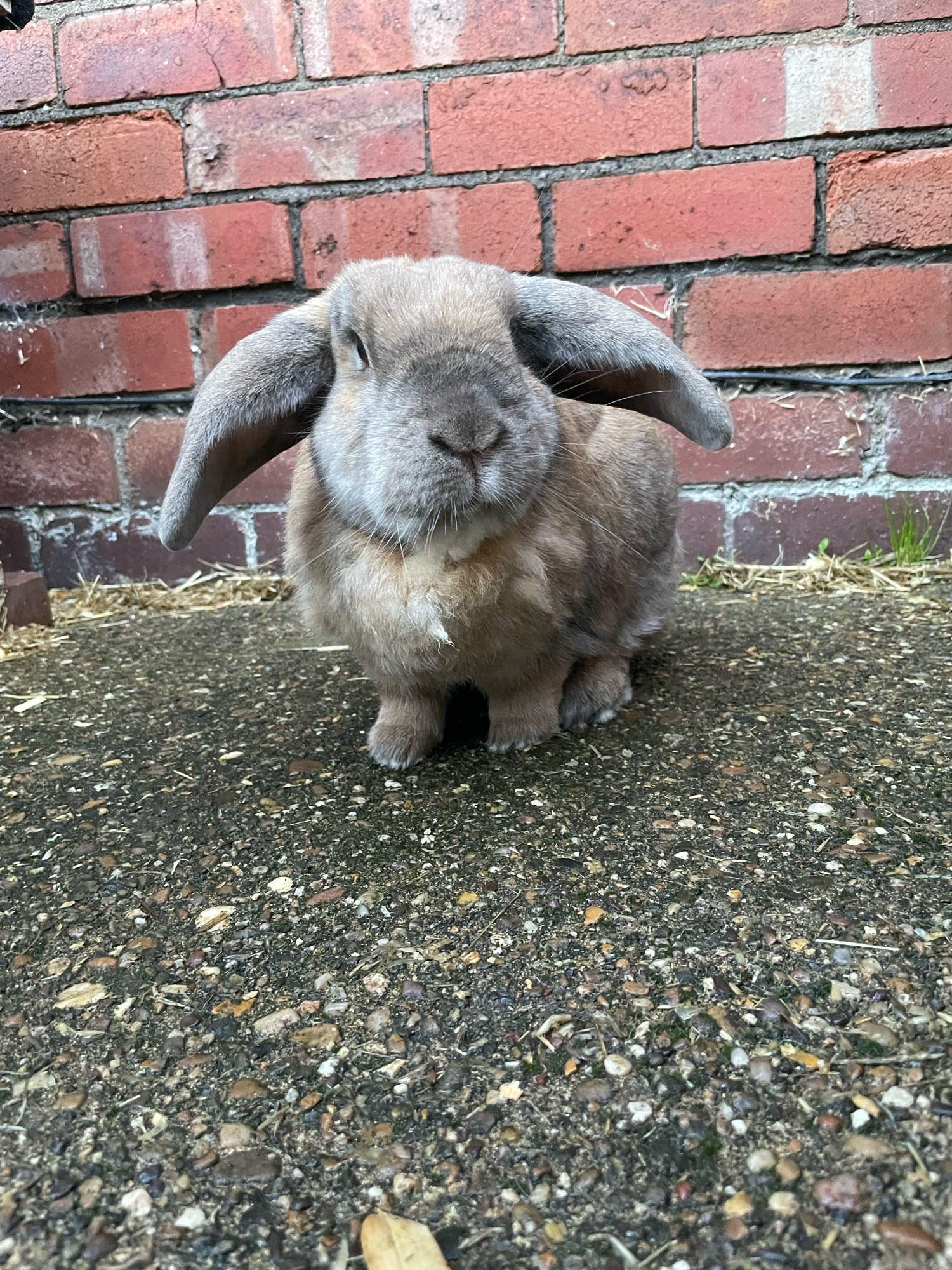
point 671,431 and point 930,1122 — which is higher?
point 671,431

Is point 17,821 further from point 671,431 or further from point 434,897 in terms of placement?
point 671,431

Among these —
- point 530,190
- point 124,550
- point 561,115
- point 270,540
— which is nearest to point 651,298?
point 530,190

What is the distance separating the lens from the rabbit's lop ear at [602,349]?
1605mm

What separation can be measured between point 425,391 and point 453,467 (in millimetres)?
126

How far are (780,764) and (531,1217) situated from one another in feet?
3.18

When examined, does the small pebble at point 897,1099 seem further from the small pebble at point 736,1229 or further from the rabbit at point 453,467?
the rabbit at point 453,467

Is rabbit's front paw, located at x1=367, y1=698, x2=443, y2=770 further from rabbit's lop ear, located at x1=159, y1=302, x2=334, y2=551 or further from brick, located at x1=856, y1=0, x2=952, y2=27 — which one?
brick, located at x1=856, y1=0, x2=952, y2=27

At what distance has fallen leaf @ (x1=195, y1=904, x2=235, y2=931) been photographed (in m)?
1.27

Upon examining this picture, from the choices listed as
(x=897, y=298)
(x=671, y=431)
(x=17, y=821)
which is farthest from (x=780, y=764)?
(x=897, y=298)

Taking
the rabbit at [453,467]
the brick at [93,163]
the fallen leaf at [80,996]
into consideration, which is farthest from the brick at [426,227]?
the fallen leaf at [80,996]

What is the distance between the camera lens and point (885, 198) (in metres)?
2.68

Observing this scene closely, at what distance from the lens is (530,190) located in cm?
279

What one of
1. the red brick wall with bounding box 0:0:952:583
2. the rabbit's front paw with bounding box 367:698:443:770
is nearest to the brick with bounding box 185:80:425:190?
the red brick wall with bounding box 0:0:952:583

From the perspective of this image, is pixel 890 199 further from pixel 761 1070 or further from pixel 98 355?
pixel 761 1070
